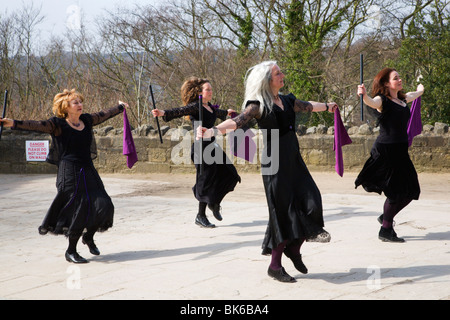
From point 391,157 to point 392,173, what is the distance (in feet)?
0.52

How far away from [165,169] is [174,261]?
7.21 metres

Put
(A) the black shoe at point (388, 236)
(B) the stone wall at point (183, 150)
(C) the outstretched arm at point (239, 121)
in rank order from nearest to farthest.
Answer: (C) the outstretched arm at point (239, 121) < (A) the black shoe at point (388, 236) < (B) the stone wall at point (183, 150)

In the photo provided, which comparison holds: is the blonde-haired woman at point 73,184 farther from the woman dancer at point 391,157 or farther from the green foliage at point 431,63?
the green foliage at point 431,63

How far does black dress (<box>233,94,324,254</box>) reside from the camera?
175 inches

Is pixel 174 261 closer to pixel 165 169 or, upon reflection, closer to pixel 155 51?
pixel 165 169

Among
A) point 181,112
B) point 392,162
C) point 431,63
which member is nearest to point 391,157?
point 392,162

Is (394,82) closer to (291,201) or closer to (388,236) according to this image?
(388,236)

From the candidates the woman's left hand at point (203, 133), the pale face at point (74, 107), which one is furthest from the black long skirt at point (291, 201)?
the pale face at point (74, 107)

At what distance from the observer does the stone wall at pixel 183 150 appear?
1117 cm

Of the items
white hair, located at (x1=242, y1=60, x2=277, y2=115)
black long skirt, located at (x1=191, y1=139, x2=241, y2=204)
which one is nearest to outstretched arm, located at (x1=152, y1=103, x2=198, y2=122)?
black long skirt, located at (x1=191, y1=139, x2=241, y2=204)

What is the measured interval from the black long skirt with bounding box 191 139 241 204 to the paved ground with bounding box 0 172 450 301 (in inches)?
14.1

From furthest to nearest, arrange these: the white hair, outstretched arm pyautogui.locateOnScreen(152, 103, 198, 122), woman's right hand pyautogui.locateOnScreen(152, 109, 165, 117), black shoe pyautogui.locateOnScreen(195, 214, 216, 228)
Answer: black shoe pyautogui.locateOnScreen(195, 214, 216, 228) < outstretched arm pyautogui.locateOnScreen(152, 103, 198, 122) < woman's right hand pyautogui.locateOnScreen(152, 109, 165, 117) < the white hair

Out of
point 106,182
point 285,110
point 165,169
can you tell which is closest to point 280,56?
point 165,169

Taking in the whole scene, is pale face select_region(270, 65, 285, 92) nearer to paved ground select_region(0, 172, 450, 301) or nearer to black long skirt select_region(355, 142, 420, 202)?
paved ground select_region(0, 172, 450, 301)
